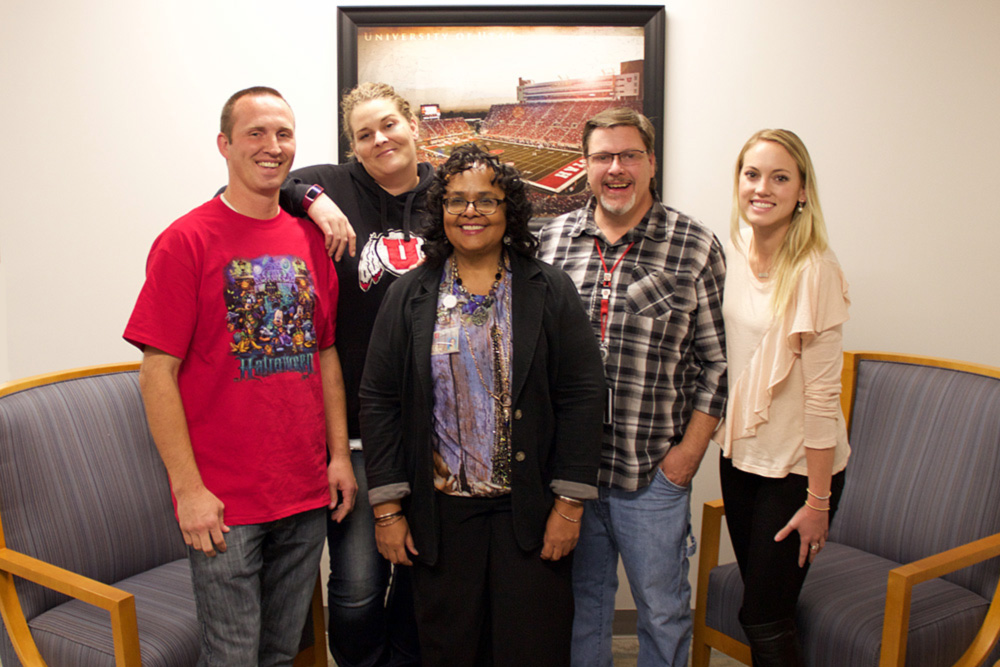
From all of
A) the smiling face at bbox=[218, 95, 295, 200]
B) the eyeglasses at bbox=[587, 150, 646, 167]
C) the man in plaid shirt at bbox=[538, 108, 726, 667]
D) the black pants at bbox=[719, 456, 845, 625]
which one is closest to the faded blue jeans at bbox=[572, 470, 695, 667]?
the man in plaid shirt at bbox=[538, 108, 726, 667]

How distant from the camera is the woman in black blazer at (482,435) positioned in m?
1.52

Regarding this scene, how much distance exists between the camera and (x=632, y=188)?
172 cm

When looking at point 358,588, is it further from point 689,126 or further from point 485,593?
point 689,126

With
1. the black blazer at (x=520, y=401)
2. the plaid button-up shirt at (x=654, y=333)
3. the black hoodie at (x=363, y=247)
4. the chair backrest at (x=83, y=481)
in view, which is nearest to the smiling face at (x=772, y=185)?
the plaid button-up shirt at (x=654, y=333)

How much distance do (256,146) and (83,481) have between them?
1.18 meters

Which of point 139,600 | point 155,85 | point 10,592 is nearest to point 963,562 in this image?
point 139,600

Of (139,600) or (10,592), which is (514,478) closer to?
(139,600)

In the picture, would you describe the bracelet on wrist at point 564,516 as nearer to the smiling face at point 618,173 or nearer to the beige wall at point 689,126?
the smiling face at point 618,173

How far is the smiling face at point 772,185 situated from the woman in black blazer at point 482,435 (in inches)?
20.3

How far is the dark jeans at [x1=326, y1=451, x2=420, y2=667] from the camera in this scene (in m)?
1.80

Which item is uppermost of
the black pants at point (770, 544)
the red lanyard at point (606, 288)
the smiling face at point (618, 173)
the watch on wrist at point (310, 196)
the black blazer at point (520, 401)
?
the smiling face at point (618, 173)

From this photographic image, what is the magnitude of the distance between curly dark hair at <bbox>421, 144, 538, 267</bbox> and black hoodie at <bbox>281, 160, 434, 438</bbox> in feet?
0.48

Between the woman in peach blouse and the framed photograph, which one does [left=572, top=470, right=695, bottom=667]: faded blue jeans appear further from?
the framed photograph

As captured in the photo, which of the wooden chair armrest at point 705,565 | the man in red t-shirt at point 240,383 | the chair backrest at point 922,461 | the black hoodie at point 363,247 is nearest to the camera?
the man in red t-shirt at point 240,383
